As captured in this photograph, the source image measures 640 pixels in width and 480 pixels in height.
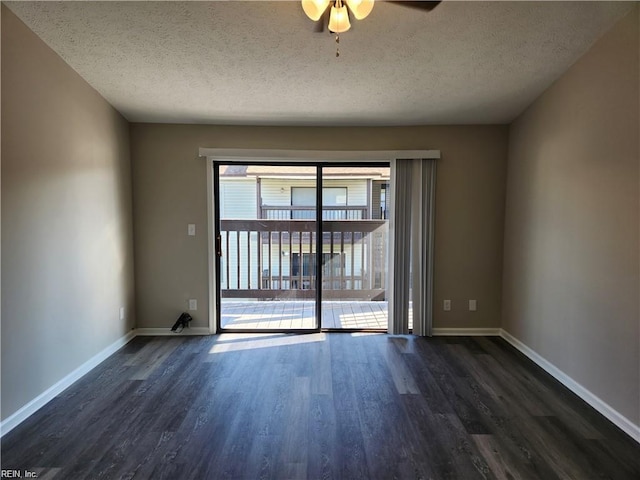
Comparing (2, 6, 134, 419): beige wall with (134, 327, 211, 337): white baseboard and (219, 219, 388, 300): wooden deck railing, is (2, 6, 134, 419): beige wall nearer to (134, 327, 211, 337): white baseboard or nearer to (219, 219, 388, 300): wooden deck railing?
(134, 327, 211, 337): white baseboard

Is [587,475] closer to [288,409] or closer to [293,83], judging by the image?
[288,409]

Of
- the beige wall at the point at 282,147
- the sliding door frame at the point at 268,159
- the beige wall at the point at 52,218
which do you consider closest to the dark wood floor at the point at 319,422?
the beige wall at the point at 52,218

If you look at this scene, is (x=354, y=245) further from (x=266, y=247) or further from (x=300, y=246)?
(x=266, y=247)

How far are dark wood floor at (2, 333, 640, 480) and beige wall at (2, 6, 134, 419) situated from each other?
13.3 inches

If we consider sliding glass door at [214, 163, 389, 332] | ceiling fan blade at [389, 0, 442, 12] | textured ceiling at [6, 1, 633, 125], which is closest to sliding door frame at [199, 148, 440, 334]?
sliding glass door at [214, 163, 389, 332]

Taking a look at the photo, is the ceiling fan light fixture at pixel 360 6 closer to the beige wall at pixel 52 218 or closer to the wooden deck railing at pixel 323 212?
the beige wall at pixel 52 218

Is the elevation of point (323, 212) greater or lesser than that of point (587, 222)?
greater

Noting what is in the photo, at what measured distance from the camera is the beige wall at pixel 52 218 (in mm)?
1854

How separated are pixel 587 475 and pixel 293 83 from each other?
3.00 meters

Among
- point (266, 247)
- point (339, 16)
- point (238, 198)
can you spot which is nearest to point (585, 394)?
point (339, 16)

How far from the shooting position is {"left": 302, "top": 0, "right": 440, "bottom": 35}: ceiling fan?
56.7 inches

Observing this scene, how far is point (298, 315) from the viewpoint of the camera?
3705mm

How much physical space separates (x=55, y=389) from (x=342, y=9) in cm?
298

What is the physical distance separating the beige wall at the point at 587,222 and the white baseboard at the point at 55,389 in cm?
360
